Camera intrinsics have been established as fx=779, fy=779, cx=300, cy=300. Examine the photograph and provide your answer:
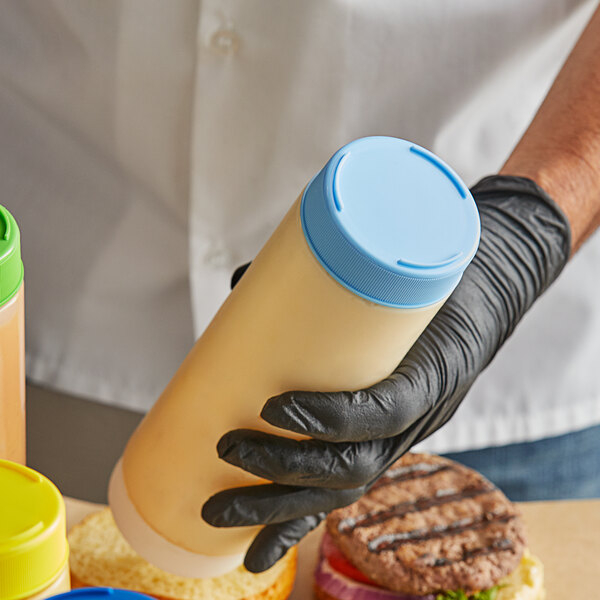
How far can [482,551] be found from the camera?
99 cm

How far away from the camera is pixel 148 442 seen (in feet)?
2.52

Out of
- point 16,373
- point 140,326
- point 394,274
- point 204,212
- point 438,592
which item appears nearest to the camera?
point 394,274

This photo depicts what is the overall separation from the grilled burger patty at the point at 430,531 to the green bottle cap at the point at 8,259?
0.57 metres

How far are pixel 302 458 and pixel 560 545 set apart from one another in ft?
1.91

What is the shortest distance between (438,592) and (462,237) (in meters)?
0.54

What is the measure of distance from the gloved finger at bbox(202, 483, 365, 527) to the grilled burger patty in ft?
0.56

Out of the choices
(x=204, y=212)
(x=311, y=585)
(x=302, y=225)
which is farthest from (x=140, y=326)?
(x=302, y=225)

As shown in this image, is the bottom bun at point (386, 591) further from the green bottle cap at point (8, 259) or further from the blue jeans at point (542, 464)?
the green bottle cap at point (8, 259)

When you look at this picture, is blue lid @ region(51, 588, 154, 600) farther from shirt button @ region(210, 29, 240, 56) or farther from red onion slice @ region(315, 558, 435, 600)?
shirt button @ region(210, 29, 240, 56)

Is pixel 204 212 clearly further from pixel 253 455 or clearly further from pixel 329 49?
pixel 253 455

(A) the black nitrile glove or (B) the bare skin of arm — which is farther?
(B) the bare skin of arm

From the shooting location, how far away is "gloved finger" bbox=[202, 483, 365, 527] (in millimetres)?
737

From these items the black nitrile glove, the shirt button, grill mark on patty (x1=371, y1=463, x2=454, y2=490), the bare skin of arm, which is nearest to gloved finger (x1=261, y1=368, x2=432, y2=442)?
the black nitrile glove

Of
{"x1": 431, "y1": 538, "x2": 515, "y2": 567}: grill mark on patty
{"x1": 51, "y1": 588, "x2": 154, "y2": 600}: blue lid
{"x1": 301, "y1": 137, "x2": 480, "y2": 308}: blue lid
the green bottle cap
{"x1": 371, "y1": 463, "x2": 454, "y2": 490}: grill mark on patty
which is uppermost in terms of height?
{"x1": 301, "y1": 137, "x2": 480, "y2": 308}: blue lid
